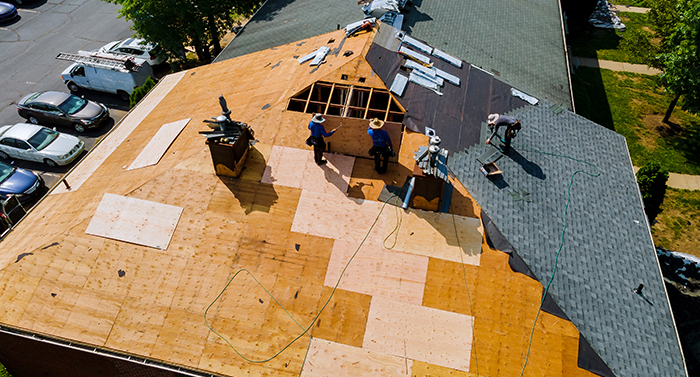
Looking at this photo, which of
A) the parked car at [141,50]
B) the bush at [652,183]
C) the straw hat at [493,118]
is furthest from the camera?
the parked car at [141,50]

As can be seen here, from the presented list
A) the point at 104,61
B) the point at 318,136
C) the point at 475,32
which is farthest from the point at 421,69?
the point at 104,61

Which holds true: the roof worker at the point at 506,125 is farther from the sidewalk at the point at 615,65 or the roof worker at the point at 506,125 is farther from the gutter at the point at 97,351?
the sidewalk at the point at 615,65

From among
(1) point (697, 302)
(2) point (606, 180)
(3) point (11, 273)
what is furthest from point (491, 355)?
(3) point (11, 273)

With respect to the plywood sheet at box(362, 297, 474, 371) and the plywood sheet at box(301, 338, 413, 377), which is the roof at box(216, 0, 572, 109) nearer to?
the plywood sheet at box(362, 297, 474, 371)

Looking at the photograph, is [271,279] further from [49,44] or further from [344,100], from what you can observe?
[49,44]

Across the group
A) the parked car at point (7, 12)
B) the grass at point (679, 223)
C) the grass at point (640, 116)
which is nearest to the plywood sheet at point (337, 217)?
the grass at point (679, 223)

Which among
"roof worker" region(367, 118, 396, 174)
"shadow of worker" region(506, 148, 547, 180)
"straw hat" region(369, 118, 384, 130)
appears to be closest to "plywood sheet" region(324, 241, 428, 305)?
"roof worker" region(367, 118, 396, 174)
